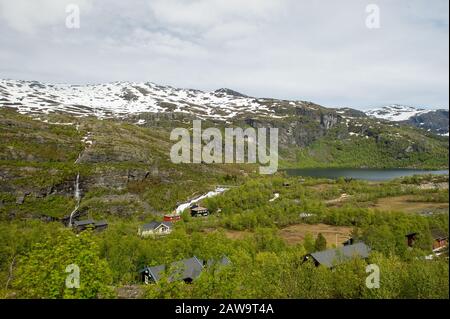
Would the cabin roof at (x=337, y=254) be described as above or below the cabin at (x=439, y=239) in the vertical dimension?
above

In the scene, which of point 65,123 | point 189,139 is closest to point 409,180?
point 189,139

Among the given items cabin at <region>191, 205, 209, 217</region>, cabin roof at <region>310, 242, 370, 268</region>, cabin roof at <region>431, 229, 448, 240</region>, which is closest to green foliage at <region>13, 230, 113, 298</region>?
cabin roof at <region>310, 242, 370, 268</region>

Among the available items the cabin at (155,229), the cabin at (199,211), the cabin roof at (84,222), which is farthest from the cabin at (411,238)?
the cabin roof at (84,222)

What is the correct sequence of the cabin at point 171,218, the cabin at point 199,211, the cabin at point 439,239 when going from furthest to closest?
the cabin at point 199,211 < the cabin at point 171,218 < the cabin at point 439,239

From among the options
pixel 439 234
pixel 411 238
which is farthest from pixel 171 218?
pixel 439 234

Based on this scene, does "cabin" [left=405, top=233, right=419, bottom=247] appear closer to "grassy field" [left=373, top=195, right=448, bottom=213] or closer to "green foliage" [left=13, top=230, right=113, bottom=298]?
"grassy field" [left=373, top=195, right=448, bottom=213]

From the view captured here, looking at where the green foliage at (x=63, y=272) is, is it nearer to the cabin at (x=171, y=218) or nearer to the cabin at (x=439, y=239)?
the cabin at (x=439, y=239)
